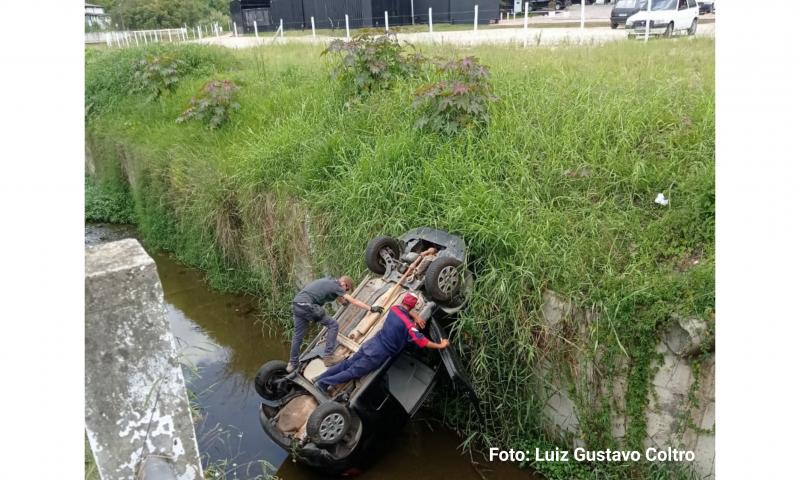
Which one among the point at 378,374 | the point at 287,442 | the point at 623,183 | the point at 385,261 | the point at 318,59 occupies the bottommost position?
the point at 287,442

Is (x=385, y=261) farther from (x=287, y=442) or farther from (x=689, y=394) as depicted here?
(x=689, y=394)

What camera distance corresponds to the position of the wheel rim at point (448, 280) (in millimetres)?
4754

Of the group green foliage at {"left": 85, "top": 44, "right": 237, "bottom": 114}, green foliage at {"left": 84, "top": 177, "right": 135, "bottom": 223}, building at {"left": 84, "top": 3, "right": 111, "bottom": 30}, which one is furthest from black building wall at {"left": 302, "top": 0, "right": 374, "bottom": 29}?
green foliage at {"left": 84, "top": 177, "right": 135, "bottom": 223}

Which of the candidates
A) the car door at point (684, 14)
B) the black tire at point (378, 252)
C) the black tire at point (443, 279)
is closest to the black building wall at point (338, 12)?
the car door at point (684, 14)

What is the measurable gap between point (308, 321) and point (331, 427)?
108cm

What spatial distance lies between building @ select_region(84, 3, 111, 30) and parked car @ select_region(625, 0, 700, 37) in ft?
68.0

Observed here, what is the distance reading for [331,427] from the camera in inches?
174

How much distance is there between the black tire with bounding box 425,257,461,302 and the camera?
4703mm

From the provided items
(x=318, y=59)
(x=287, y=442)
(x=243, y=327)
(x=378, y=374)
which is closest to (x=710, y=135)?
(x=378, y=374)

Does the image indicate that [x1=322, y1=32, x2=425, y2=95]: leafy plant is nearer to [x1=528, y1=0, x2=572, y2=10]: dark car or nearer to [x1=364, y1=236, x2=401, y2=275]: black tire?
[x1=364, y1=236, x2=401, y2=275]: black tire

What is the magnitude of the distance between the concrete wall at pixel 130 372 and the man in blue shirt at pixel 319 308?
2707mm

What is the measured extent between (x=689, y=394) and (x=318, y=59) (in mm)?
9574

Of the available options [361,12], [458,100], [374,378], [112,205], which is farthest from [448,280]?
[361,12]

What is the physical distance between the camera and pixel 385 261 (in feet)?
17.6
